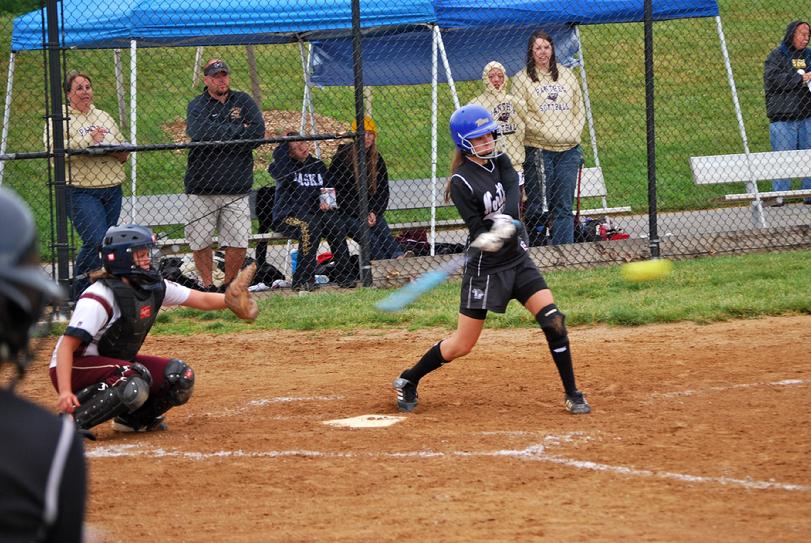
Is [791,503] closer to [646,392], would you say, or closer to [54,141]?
[646,392]

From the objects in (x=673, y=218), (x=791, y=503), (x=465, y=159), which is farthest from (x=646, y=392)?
(x=673, y=218)

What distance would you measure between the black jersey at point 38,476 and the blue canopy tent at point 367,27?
29.3ft

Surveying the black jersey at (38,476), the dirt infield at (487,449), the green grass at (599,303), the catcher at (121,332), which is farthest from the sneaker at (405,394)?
the black jersey at (38,476)

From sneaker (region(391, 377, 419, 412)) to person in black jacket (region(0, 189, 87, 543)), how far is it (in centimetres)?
497

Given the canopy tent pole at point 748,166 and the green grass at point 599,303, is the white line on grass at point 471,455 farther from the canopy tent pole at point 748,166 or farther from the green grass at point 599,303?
the canopy tent pole at point 748,166

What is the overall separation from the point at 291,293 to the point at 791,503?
7.28m

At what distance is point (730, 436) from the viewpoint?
601cm

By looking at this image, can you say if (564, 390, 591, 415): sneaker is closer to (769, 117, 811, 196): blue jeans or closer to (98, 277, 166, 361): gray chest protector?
(98, 277, 166, 361): gray chest protector

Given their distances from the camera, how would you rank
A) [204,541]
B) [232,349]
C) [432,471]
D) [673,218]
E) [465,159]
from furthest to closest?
[673,218] < [232,349] < [465,159] < [432,471] < [204,541]

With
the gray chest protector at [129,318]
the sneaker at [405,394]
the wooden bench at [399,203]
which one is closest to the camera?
the gray chest protector at [129,318]

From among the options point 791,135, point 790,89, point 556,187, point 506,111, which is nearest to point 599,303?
point 556,187

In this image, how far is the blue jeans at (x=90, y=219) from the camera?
10.5 metres

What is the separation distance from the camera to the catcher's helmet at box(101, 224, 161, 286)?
621 centimetres

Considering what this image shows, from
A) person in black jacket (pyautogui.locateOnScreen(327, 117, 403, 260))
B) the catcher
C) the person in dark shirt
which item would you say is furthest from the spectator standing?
the person in dark shirt
